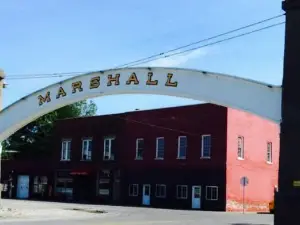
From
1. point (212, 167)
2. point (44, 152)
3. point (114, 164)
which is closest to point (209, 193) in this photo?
point (212, 167)

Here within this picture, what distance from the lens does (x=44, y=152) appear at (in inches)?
2223

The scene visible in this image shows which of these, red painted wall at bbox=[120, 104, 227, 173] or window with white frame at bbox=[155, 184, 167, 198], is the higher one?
red painted wall at bbox=[120, 104, 227, 173]

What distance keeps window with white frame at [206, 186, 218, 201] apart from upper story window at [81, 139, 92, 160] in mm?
13340

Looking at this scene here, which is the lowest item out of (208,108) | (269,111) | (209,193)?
(209,193)

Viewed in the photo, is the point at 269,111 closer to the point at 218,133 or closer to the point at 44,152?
the point at 218,133

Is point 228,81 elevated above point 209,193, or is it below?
above

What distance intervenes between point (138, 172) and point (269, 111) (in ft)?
105

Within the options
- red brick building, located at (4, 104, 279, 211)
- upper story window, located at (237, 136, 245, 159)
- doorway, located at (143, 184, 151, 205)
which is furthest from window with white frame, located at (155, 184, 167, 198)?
upper story window, located at (237, 136, 245, 159)

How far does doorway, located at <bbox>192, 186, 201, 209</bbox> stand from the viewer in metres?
41.5

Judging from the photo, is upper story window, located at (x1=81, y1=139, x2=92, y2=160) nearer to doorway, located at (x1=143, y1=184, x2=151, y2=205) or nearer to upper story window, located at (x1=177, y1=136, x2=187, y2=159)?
doorway, located at (x1=143, y1=184, x2=151, y2=205)

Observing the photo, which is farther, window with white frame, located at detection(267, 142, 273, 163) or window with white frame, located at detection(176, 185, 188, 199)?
window with white frame, located at detection(267, 142, 273, 163)

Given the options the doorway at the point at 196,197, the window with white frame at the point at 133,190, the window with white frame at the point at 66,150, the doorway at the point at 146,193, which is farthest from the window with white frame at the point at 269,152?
the window with white frame at the point at 66,150

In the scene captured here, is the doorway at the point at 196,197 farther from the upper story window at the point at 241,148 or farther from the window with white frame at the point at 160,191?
the upper story window at the point at 241,148

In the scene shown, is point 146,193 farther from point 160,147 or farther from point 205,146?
point 205,146
